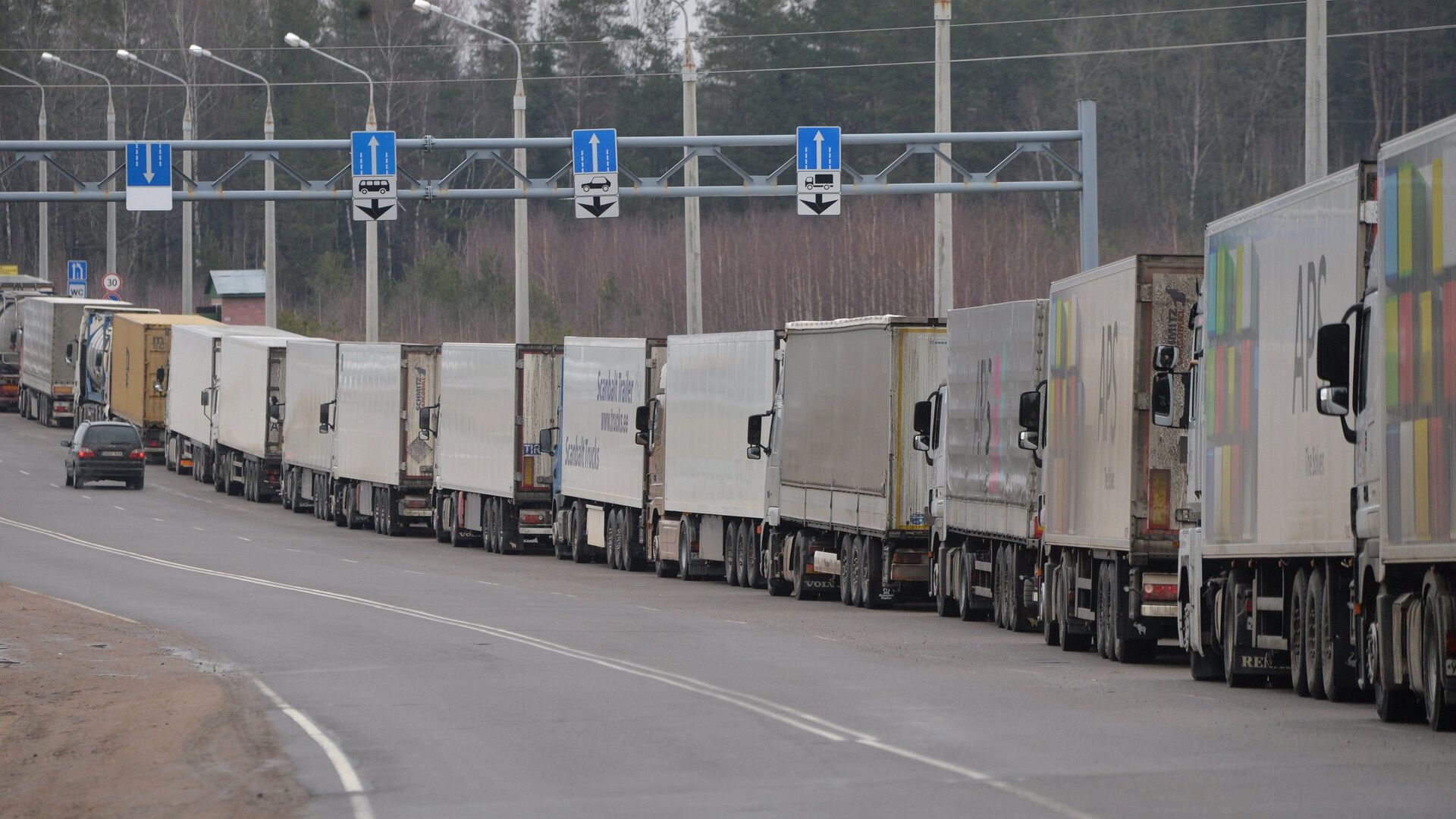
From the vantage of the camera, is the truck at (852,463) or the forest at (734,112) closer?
the truck at (852,463)

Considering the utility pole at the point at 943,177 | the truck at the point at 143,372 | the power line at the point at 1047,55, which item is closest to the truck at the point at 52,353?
the truck at the point at 143,372

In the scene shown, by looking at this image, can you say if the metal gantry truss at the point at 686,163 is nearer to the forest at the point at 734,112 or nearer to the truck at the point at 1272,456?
the truck at the point at 1272,456

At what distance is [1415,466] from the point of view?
44.6 ft

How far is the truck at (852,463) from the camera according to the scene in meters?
27.9

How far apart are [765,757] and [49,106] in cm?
10945

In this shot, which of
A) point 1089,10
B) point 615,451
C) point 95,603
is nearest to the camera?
point 95,603

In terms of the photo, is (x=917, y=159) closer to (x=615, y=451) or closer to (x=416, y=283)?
(x=416, y=283)

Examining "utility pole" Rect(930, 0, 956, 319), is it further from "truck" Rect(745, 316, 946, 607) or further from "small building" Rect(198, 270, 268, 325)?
"small building" Rect(198, 270, 268, 325)

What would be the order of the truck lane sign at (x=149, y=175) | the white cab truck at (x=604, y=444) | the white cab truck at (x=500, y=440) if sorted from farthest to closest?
the truck lane sign at (x=149, y=175), the white cab truck at (x=500, y=440), the white cab truck at (x=604, y=444)

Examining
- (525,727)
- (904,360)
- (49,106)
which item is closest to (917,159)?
(49,106)

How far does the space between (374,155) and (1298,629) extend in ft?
91.5

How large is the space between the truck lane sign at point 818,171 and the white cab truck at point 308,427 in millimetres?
12772

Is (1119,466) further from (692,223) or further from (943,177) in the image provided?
(692,223)

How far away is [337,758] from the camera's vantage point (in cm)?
1388
